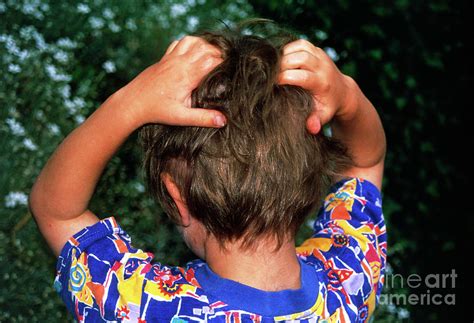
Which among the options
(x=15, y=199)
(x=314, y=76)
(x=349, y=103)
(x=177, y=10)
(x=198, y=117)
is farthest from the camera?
(x=177, y=10)

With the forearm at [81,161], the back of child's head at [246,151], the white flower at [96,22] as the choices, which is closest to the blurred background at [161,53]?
the white flower at [96,22]

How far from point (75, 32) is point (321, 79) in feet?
4.93

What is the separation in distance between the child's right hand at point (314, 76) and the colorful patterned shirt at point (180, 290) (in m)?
0.34

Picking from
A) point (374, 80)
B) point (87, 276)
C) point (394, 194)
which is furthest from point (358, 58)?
point (87, 276)

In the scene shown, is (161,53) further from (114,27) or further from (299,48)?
(299,48)

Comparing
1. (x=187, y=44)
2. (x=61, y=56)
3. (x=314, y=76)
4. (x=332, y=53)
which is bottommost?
(x=332, y=53)

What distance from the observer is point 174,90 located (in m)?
1.43

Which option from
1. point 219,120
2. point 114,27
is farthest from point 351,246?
point 114,27

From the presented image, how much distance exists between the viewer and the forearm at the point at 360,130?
1.76 meters

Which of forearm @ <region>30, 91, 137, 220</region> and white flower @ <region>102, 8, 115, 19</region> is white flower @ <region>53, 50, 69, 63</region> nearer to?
white flower @ <region>102, 8, 115, 19</region>

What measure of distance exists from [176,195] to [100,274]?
232 mm

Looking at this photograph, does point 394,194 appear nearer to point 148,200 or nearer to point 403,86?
point 403,86

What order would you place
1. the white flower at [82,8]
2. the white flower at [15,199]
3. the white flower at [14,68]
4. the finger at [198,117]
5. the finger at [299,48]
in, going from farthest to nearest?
1. the white flower at [82,8]
2. the white flower at [14,68]
3. the white flower at [15,199]
4. the finger at [299,48]
5. the finger at [198,117]

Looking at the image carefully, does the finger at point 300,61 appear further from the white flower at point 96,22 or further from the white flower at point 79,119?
the white flower at point 96,22
